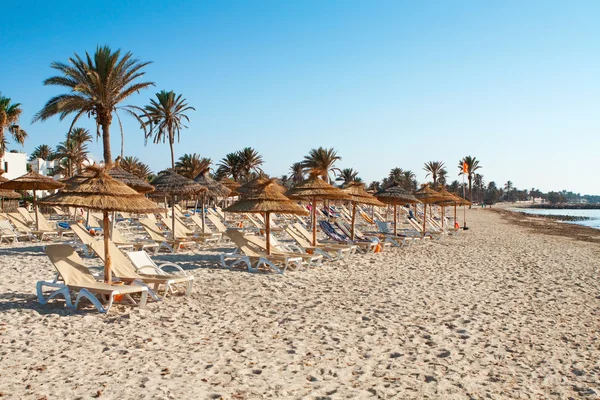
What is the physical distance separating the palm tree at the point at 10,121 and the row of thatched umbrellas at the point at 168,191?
9927mm

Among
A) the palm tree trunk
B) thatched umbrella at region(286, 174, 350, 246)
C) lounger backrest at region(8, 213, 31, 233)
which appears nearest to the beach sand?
thatched umbrella at region(286, 174, 350, 246)

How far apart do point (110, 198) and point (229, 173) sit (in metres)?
40.6

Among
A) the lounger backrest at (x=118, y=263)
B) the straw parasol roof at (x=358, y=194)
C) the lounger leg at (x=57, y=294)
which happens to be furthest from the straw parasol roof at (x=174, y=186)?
the lounger leg at (x=57, y=294)

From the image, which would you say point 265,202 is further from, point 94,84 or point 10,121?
point 10,121

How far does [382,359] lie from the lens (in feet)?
14.8

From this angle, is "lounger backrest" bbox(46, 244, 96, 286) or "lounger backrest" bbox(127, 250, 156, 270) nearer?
"lounger backrest" bbox(46, 244, 96, 286)

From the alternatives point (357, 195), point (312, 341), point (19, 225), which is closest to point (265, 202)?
point (357, 195)

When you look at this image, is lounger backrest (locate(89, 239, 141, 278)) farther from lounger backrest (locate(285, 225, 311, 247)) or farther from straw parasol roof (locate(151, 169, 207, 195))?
straw parasol roof (locate(151, 169, 207, 195))

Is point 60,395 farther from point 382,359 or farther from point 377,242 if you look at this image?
point 377,242

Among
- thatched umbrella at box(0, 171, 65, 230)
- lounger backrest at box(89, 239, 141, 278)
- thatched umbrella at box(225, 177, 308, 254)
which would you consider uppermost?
thatched umbrella at box(0, 171, 65, 230)

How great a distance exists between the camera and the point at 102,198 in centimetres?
655

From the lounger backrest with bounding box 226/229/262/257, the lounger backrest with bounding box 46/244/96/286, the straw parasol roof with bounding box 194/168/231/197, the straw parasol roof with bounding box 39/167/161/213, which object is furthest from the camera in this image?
the straw parasol roof with bounding box 194/168/231/197

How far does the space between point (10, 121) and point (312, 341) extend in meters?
30.2

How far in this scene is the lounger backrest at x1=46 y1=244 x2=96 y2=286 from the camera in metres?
6.10
